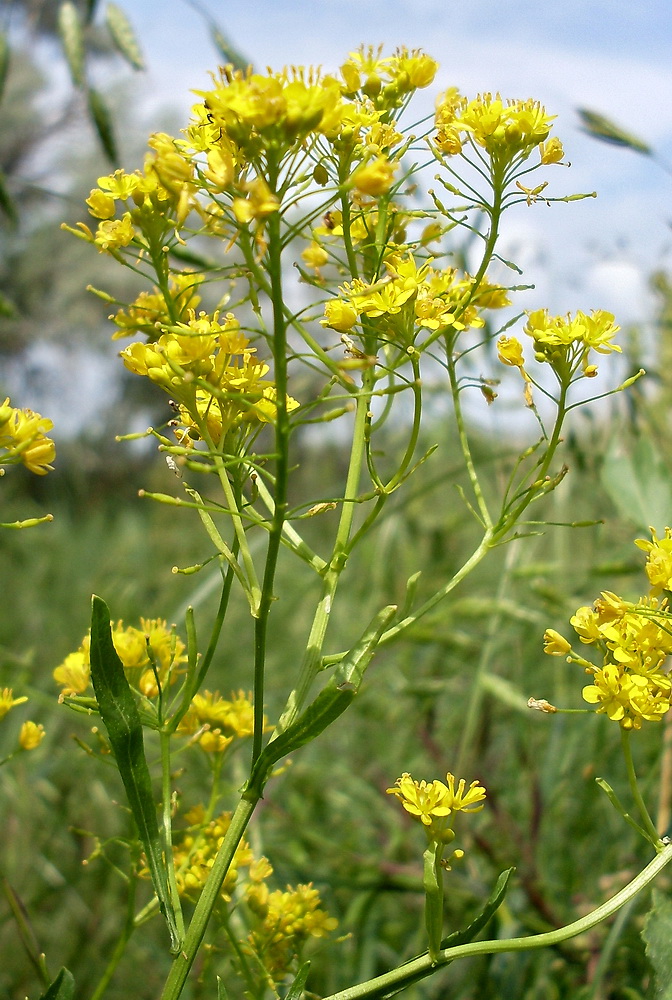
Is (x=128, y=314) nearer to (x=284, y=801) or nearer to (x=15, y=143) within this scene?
(x=284, y=801)

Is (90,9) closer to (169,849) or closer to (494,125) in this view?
(494,125)

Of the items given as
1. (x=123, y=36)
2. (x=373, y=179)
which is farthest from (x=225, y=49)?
(x=373, y=179)

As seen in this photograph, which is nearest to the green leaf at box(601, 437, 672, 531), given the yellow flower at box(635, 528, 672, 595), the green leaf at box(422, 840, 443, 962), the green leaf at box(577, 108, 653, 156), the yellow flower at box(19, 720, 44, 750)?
the green leaf at box(577, 108, 653, 156)

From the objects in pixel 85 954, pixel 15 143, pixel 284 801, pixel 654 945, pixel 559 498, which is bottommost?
pixel 85 954

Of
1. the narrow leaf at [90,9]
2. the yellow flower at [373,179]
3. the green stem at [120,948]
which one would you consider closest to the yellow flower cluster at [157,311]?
the yellow flower at [373,179]

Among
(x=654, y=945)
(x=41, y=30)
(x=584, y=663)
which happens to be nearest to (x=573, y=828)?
(x=654, y=945)

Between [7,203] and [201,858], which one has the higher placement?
[7,203]

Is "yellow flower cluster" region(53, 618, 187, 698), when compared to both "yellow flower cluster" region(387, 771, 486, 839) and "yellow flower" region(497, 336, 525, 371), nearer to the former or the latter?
"yellow flower cluster" region(387, 771, 486, 839)

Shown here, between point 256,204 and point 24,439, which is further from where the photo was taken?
point 24,439
